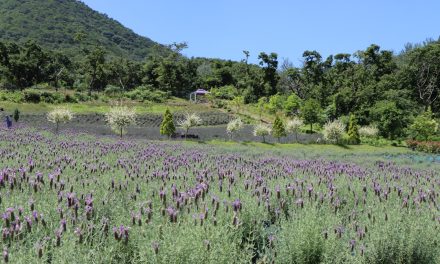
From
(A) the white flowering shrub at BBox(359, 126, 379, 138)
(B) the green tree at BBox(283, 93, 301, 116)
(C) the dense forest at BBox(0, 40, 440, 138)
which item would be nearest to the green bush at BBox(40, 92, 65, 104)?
(C) the dense forest at BBox(0, 40, 440, 138)

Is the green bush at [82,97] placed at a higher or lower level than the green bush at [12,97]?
higher

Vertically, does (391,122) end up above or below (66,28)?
below

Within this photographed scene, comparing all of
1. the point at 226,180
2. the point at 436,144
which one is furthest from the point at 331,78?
the point at 226,180

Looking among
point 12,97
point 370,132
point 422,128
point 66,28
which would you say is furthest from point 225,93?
point 66,28

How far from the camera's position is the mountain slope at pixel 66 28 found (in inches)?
4973

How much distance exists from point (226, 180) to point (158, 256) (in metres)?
3.94

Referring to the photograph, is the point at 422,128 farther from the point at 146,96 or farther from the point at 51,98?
the point at 51,98

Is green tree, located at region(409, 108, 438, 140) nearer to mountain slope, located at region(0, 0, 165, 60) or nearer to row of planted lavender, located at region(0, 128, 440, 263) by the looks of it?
row of planted lavender, located at region(0, 128, 440, 263)

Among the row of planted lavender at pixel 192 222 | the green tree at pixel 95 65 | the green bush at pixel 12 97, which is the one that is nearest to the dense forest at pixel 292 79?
the green tree at pixel 95 65

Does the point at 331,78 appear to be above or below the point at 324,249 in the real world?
above

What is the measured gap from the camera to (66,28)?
14312 cm

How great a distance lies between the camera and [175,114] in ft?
166

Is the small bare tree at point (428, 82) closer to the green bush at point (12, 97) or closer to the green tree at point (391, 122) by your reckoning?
the green tree at point (391, 122)

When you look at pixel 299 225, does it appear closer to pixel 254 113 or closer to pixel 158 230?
pixel 158 230
